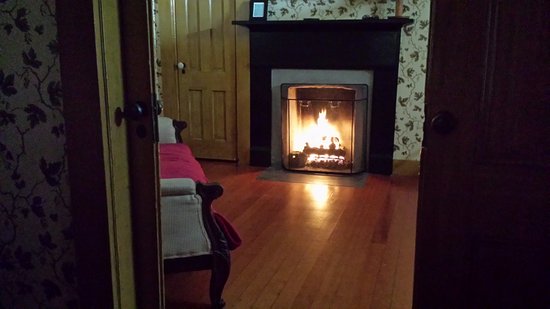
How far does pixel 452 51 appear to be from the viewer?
117cm

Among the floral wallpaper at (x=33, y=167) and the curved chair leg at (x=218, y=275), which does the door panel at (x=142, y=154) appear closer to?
the floral wallpaper at (x=33, y=167)

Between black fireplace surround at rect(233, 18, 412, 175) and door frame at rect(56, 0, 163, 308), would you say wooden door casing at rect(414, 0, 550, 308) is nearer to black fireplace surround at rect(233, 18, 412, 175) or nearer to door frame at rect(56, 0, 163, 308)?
door frame at rect(56, 0, 163, 308)

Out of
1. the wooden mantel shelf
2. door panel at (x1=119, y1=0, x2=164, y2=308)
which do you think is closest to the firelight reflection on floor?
the wooden mantel shelf

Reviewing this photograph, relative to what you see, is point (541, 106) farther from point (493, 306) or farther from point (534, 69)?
point (493, 306)

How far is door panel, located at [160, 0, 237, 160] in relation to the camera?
4664 millimetres

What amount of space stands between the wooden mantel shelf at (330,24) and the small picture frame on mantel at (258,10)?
0.29ft

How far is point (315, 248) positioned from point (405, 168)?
206cm

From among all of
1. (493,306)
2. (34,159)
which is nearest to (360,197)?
(493,306)

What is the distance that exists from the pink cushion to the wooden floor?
0.48 m

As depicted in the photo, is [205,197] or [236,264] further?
[236,264]

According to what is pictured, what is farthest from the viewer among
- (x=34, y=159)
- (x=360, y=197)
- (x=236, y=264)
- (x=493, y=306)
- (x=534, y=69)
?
(x=360, y=197)

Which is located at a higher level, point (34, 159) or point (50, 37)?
point (50, 37)

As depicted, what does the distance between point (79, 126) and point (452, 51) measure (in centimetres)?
99

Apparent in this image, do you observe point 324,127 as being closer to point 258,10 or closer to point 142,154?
point 258,10
